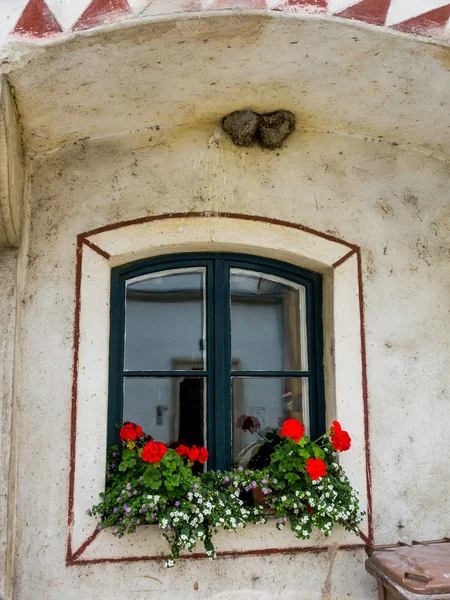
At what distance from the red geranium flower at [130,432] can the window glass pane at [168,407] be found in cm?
21

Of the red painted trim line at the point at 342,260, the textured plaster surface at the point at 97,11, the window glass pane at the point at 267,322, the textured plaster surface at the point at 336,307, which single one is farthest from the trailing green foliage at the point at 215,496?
the textured plaster surface at the point at 97,11

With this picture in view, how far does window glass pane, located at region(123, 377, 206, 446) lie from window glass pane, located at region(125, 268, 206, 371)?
84mm

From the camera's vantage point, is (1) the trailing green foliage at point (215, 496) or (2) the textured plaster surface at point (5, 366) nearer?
(2) the textured plaster surface at point (5, 366)

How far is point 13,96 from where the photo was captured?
9.80ft

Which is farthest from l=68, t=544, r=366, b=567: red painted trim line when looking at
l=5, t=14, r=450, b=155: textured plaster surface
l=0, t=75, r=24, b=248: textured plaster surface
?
l=5, t=14, r=450, b=155: textured plaster surface

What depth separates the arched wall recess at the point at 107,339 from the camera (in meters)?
3.12

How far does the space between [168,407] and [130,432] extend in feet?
1.12

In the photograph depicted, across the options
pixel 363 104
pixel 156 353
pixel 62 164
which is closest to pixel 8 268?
pixel 62 164

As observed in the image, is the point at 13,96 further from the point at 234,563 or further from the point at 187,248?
the point at 234,563

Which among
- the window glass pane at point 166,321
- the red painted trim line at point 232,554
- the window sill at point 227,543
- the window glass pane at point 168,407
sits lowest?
the red painted trim line at point 232,554

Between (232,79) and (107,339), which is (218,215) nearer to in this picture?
(232,79)

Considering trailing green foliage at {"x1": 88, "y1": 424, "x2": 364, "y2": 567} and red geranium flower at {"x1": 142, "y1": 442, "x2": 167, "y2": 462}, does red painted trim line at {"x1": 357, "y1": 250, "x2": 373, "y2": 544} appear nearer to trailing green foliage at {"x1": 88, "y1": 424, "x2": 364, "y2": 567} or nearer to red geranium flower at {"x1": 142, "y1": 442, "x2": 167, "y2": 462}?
trailing green foliage at {"x1": 88, "y1": 424, "x2": 364, "y2": 567}

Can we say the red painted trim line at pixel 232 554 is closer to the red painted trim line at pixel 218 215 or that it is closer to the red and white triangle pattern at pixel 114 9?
the red painted trim line at pixel 218 215

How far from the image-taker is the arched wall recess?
10.3 ft
